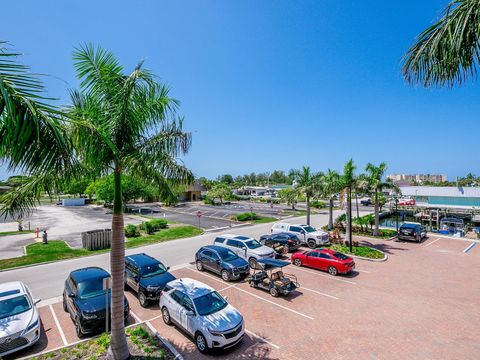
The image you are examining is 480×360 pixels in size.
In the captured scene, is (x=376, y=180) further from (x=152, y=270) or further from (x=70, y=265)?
(x=70, y=265)

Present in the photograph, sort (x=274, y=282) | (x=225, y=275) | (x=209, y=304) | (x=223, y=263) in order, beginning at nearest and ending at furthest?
(x=209, y=304)
(x=274, y=282)
(x=225, y=275)
(x=223, y=263)

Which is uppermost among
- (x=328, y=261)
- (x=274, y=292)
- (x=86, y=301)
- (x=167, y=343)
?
(x=86, y=301)

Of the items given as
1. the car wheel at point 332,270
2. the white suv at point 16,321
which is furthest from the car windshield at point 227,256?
the white suv at point 16,321

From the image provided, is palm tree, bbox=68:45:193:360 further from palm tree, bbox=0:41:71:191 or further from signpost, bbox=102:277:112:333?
palm tree, bbox=0:41:71:191

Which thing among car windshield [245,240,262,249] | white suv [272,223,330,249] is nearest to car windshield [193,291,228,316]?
car windshield [245,240,262,249]

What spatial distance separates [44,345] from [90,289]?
2103mm

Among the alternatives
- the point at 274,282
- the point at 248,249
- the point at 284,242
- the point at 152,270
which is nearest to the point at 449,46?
the point at 274,282

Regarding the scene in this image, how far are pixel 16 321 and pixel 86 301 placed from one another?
6.62ft

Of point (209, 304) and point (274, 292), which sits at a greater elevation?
point (209, 304)

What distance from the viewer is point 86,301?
995 cm

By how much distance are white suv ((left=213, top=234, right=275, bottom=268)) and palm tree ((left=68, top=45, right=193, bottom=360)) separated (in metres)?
10.1

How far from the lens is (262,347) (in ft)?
28.4

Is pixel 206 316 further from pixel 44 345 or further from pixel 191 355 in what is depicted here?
pixel 44 345

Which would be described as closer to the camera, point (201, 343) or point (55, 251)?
point (201, 343)
